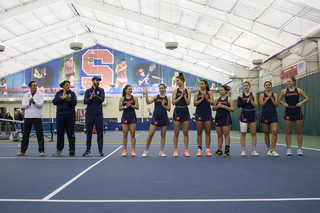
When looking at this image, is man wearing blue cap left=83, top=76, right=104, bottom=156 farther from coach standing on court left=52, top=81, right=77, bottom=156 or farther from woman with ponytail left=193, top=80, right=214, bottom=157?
woman with ponytail left=193, top=80, right=214, bottom=157

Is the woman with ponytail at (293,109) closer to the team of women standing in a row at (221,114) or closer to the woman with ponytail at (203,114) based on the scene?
the team of women standing in a row at (221,114)

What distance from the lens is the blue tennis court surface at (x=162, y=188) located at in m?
2.12

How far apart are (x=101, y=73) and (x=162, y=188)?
24538 millimetres

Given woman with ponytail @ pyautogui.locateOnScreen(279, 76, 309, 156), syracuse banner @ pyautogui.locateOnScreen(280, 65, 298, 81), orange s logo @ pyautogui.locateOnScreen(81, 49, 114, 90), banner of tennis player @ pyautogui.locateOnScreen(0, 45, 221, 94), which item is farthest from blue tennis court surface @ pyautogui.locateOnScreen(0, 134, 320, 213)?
orange s logo @ pyautogui.locateOnScreen(81, 49, 114, 90)

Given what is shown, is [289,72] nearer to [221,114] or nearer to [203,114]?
[221,114]

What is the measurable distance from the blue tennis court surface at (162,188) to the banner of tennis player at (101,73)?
22.3 meters

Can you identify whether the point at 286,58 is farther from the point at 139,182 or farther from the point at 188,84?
the point at 139,182

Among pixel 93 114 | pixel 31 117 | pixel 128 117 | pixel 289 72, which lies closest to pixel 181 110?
pixel 128 117

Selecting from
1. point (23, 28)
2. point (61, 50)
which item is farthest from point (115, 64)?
point (23, 28)

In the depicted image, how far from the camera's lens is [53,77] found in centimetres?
2645

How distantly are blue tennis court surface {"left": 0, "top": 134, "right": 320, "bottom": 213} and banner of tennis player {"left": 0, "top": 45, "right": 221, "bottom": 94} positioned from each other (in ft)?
73.2

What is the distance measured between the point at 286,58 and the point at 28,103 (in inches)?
601

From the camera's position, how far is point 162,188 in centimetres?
270

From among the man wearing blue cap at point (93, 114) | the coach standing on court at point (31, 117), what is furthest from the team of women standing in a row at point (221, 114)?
the coach standing on court at point (31, 117)
